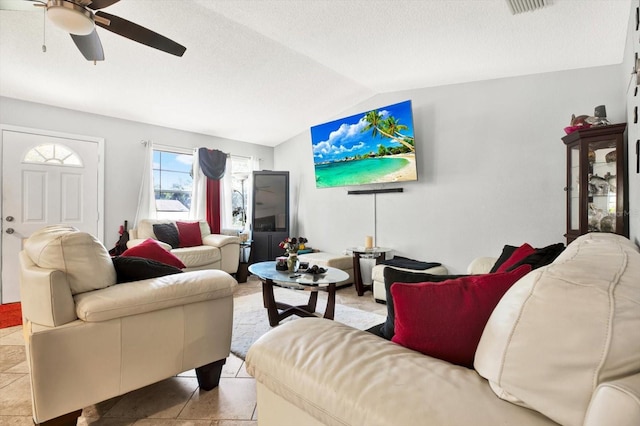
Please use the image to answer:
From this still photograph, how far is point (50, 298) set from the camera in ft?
4.47

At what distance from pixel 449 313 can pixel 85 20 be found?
7.59 feet

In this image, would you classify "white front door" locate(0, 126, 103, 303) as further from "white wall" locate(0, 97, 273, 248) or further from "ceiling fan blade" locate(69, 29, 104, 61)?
"ceiling fan blade" locate(69, 29, 104, 61)

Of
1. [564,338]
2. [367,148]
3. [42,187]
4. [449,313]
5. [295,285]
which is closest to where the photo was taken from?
[564,338]

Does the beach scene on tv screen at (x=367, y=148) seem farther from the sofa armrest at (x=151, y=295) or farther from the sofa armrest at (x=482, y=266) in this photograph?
the sofa armrest at (x=151, y=295)

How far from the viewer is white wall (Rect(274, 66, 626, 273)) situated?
122 inches

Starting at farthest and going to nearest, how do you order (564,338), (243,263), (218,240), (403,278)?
1. (243,263)
2. (218,240)
3. (403,278)
4. (564,338)

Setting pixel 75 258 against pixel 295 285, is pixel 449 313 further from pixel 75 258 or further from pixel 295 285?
pixel 295 285

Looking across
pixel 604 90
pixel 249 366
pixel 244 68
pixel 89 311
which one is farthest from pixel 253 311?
pixel 604 90

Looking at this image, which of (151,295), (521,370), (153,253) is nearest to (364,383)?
(521,370)

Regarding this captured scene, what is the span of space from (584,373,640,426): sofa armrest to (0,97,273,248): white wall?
15.8 ft

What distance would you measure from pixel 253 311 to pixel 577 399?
120 inches

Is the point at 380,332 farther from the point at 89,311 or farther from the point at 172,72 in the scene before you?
the point at 172,72

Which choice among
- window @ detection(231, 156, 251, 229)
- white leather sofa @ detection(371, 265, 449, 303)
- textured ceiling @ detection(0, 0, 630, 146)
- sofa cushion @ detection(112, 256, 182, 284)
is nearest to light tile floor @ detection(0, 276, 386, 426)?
sofa cushion @ detection(112, 256, 182, 284)

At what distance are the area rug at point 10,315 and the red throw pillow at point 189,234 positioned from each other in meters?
1.78
